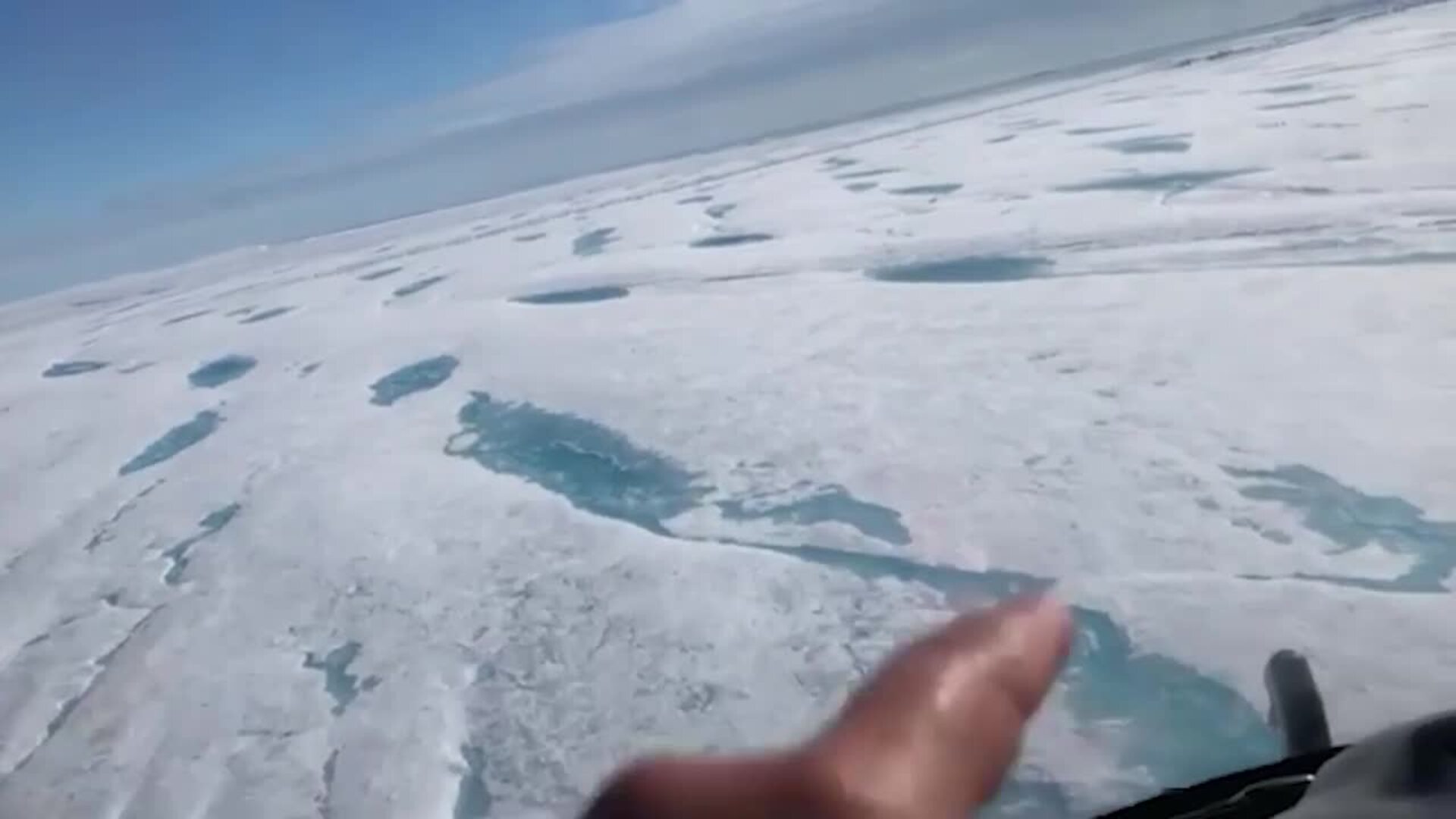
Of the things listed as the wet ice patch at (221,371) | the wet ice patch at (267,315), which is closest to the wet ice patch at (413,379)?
the wet ice patch at (221,371)

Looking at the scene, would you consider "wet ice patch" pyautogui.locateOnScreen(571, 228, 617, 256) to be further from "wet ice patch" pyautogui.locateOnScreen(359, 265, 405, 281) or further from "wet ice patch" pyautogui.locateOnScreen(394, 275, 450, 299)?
"wet ice patch" pyautogui.locateOnScreen(359, 265, 405, 281)

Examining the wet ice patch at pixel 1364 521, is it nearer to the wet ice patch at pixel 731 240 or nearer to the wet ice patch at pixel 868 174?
the wet ice patch at pixel 731 240

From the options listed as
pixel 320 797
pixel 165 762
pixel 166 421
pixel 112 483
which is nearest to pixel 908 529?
pixel 320 797

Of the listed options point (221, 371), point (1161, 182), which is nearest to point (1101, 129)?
point (1161, 182)

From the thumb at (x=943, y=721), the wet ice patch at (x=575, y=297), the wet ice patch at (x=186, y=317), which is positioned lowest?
the wet ice patch at (x=575, y=297)

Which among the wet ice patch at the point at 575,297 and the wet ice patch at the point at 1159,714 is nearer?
the wet ice patch at the point at 1159,714

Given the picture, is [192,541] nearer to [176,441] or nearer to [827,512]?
[176,441]
